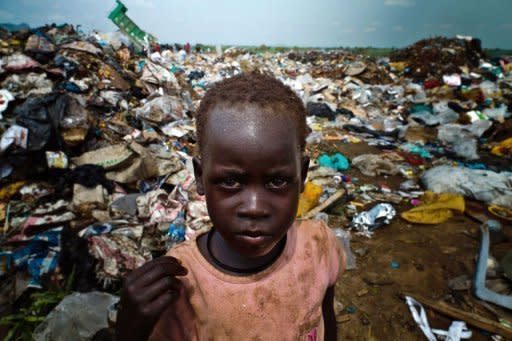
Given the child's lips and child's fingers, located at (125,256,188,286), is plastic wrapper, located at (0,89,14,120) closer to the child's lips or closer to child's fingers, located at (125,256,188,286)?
child's fingers, located at (125,256,188,286)

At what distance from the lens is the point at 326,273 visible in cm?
109

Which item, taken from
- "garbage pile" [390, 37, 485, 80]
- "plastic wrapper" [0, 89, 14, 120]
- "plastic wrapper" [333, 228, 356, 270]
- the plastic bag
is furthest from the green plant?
"garbage pile" [390, 37, 485, 80]

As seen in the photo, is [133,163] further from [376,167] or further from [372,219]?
[376,167]

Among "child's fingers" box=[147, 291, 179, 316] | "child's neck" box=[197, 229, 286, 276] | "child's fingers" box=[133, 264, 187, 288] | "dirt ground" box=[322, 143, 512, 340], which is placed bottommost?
"dirt ground" box=[322, 143, 512, 340]

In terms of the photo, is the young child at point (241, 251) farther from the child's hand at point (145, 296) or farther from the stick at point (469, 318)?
the stick at point (469, 318)

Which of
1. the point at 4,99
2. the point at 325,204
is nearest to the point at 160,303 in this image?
the point at 325,204

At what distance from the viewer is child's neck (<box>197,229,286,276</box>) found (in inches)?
36.4

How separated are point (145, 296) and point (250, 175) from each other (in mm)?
408

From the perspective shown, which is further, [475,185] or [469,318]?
[475,185]

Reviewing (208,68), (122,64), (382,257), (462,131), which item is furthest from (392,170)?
(208,68)

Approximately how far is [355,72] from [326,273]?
13368mm

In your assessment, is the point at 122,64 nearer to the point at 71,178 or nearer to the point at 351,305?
the point at 71,178

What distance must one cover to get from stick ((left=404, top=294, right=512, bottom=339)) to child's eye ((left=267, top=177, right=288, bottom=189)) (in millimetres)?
2433

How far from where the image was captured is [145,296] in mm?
688
